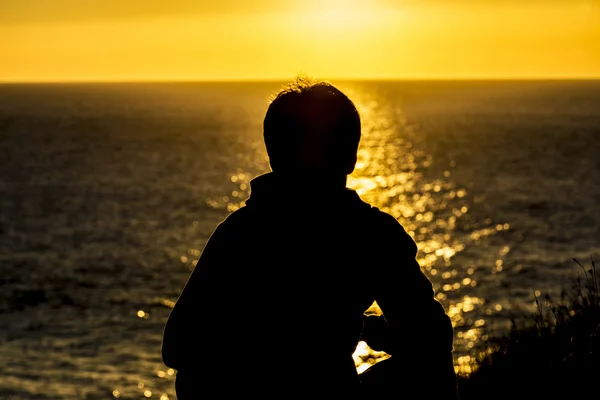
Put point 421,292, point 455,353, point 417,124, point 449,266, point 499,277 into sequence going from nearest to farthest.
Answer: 1. point 421,292
2. point 455,353
3. point 499,277
4. point 449,266
5. point 417,124

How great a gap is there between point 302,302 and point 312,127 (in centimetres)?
54

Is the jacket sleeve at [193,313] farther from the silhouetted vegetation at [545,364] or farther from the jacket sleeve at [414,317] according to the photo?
the silhouetted vegetation at [545,364]

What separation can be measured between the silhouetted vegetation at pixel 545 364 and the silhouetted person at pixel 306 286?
2.92 meters

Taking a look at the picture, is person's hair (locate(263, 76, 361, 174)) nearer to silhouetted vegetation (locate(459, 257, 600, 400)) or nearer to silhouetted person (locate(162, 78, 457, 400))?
silhouetted person (locate(162, 78, 457, 400))

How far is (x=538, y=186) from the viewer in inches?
3177

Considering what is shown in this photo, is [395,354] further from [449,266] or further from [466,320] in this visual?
[449,266]

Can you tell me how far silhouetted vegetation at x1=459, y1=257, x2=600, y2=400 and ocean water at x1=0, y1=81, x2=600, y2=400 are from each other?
20.3 inches

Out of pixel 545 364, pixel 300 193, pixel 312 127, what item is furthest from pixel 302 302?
pixel 545 364

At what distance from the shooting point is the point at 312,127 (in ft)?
9.50

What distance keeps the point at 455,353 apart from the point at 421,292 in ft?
68.4

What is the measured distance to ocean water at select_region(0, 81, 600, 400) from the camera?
2761 centimetres

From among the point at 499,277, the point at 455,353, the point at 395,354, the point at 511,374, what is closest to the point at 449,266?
the point at 499,277

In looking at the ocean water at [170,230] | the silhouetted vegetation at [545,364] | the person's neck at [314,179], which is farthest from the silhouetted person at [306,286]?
the silhouetted vegetation at [545,364]

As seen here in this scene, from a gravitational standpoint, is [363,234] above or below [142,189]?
below
